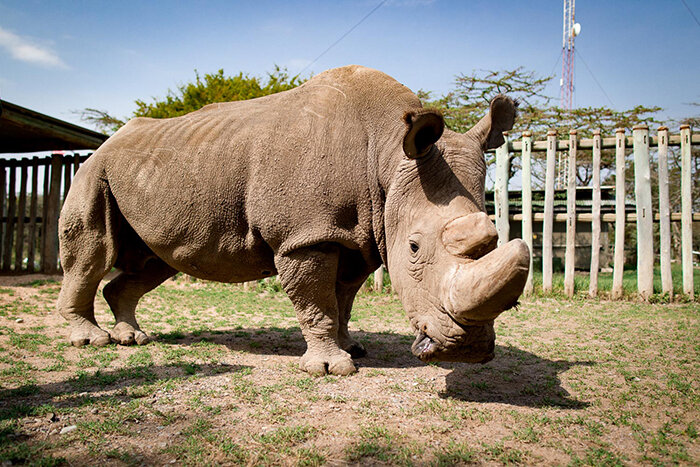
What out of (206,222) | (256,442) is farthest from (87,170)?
(256,442)

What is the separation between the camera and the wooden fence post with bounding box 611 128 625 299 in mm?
8836

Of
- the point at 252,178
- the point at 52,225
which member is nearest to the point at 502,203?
the point at 252,178

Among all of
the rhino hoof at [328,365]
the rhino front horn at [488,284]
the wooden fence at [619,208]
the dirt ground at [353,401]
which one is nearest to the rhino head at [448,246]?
the rhino front horn at [488,284]

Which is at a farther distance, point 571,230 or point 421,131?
point 571,230

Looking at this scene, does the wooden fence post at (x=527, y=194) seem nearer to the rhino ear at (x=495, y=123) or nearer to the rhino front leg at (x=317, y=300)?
the rhino ear at (x=495, y=123)

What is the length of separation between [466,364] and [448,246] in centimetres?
179

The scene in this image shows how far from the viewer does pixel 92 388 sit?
13.1ft

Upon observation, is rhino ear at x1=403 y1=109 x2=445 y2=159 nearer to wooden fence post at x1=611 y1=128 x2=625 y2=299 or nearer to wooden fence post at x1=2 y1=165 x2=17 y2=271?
wooden fence post at x1=611 y1=128 x2=625 y2=299

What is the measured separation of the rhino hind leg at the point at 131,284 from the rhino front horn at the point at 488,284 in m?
3.90

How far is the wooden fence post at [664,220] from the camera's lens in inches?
343

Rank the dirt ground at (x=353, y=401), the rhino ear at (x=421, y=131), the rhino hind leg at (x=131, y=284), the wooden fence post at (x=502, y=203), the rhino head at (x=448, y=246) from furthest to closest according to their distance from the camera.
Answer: the wooden fence post at (x=502, y=203), the rhino hind leg at (x=131, y=284), the rhino ear at (x=421, y=131), the rhino head at (x=448, y=246), the dirt ground at (x=353, y=401)

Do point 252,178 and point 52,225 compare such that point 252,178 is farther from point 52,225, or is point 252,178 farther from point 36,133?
point 52,225

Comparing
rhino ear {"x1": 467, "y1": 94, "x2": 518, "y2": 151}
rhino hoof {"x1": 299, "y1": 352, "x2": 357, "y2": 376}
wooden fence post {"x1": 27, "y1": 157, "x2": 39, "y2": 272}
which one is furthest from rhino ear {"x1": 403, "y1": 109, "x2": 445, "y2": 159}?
wooden fence post {"x1": 27, "y1": 157, "x2": 39, "y2": 272}

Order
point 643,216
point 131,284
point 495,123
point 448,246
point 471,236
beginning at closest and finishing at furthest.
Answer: point 471,236 → point 448,246 → point 495,123 → point 131,284 → point 643,216
